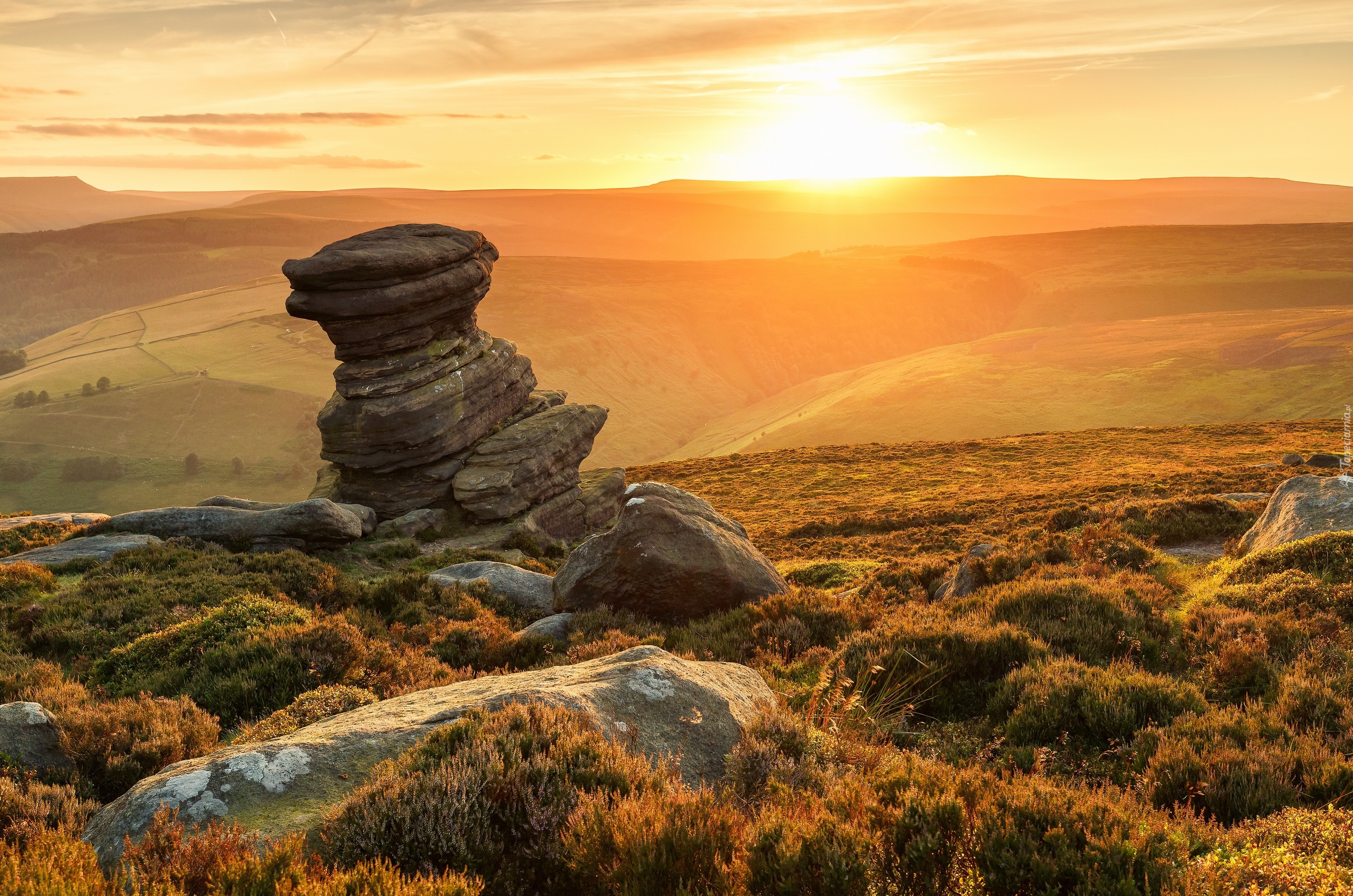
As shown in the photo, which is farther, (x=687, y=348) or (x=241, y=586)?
(x=687, y=348)

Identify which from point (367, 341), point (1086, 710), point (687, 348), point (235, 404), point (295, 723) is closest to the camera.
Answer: point (1086, 710)

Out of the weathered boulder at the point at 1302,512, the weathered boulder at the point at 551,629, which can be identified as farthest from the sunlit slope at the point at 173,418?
the weathered boulder at the point at 1302,512

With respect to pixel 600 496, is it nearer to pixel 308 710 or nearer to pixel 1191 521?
pixel 1191 521

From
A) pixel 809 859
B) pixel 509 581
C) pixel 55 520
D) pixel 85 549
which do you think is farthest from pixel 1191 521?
pixel 55 520

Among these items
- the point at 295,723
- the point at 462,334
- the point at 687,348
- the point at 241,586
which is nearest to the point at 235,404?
the point at 687,348

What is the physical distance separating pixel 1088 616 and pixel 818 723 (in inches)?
205

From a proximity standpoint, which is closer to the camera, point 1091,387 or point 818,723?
point 818,723

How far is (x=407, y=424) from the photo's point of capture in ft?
96.7

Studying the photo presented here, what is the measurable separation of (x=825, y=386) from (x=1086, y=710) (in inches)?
4800

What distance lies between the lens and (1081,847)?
455cm

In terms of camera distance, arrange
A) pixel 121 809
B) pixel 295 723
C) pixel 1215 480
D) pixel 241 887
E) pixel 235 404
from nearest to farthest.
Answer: pixel 241 887 → pixel 121 809 → pixel 295 723 → pixel 1215 480 → pixel 235 404

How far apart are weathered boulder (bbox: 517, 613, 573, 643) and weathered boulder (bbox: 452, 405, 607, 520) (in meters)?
15.6

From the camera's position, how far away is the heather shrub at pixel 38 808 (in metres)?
5.90

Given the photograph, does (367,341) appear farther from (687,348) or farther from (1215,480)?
(687,348)
